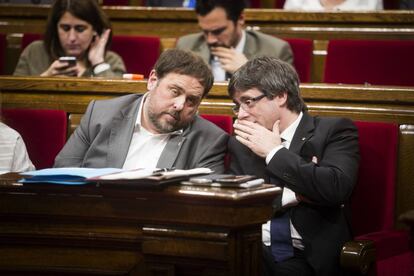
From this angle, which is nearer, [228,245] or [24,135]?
[228,245]

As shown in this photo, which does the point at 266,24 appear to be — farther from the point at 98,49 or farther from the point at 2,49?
the point at 2,49

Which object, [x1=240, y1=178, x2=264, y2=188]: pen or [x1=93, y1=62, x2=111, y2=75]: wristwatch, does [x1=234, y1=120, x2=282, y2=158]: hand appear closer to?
[x1=240, y1=178, x2=264, y2=188]: pen

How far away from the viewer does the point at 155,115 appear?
70.5 inches

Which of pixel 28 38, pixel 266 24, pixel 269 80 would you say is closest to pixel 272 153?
pixel 269 80

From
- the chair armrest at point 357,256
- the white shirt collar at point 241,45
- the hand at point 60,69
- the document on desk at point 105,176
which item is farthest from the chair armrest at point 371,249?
the hand at point 60,69

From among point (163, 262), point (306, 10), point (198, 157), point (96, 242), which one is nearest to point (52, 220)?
point (96, 242)

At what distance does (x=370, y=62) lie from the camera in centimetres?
242

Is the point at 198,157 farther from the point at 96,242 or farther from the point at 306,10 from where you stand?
the point at 306,10

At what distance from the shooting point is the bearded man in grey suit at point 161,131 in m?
1.77

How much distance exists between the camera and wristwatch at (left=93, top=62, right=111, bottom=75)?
2.48 m

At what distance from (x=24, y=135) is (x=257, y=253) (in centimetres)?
93

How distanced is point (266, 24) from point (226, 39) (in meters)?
0.27

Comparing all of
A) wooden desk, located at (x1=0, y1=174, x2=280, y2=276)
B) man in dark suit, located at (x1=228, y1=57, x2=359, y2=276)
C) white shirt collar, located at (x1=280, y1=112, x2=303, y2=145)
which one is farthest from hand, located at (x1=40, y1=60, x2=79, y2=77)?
wooden desk, located at (x1=0, y1=174, x2=280, y2=276)

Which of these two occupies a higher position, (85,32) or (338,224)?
(85,32)
